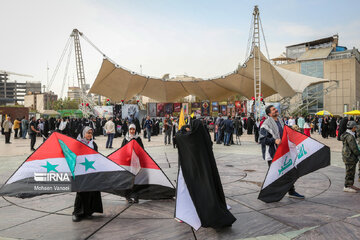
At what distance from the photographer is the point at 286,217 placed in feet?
13.4

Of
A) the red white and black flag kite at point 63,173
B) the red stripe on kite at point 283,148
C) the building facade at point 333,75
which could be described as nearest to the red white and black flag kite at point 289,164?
the red stripe on kite at point 283,148

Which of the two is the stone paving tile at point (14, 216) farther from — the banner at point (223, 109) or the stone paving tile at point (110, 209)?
the banner at point (223, 109)

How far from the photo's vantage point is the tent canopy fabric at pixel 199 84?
2858 centimetres

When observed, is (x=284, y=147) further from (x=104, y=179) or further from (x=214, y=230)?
(x=104, y=179)

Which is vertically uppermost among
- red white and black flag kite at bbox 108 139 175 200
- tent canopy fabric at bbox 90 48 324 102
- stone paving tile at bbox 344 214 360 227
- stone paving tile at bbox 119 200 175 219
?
tent canopy fabric at bbox 90 48 324 102

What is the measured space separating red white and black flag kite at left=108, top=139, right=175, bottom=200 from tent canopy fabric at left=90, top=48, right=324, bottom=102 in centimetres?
2343

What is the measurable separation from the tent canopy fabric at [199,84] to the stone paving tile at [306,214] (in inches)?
917

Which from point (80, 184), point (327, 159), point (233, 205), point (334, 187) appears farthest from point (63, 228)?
point (334, 187)

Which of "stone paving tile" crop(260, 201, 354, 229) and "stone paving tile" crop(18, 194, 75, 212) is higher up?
"stone paving tile" crop(260, 201, 354, 229)

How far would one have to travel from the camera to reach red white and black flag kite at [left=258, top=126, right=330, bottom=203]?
4.71 m

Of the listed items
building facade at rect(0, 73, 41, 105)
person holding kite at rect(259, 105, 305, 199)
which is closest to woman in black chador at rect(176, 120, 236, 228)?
person holding kite at rect(259, 105, 305, 199)

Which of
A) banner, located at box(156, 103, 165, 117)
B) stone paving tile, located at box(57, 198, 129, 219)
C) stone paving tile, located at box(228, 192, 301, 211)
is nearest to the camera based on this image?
stone paving tile, located at box(57, 198, 129, 219)

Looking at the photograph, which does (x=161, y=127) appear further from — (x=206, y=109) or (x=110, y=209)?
(x=110, y=209)

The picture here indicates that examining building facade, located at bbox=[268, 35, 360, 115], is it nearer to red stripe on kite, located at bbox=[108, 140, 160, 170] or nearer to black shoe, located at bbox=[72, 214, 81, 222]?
red stripe on kite, located at bbox=[108, 140, 160, 170]
